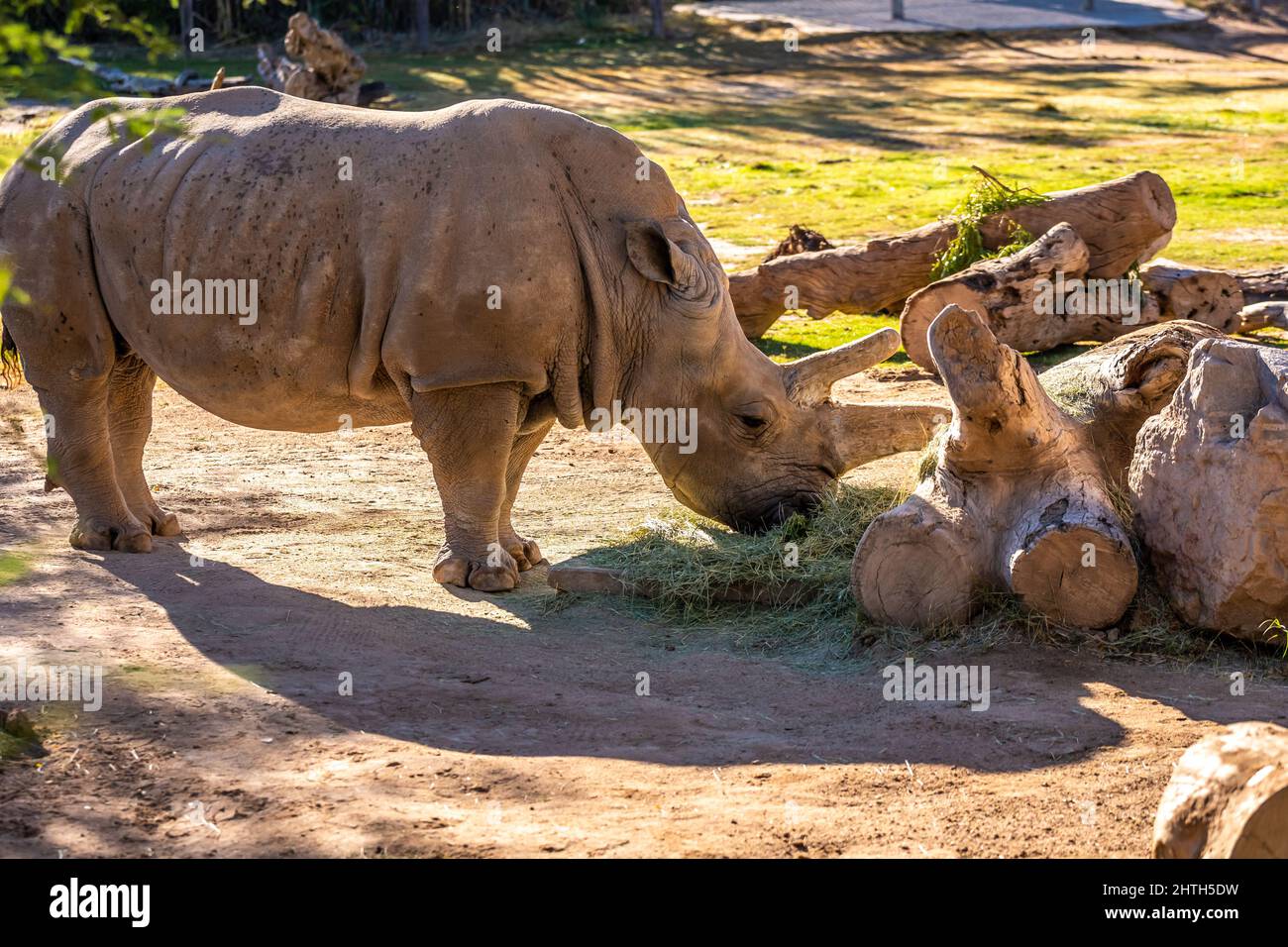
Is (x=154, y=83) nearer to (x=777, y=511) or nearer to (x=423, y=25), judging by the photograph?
(x=423, y=25)

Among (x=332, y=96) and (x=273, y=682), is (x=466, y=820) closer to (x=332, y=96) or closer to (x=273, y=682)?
(x=273, y=682)

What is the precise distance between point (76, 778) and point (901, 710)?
8.78ft

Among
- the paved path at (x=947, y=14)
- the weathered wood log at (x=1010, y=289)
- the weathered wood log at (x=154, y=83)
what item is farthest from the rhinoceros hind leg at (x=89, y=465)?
the paved path at (x=947, y=14)

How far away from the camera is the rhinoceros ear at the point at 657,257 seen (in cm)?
690

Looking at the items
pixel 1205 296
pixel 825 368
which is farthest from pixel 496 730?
pixel 1205 296

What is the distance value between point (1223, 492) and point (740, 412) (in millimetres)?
2174

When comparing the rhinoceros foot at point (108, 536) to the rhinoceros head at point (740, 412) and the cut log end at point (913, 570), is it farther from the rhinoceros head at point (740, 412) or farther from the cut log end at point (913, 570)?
the cut log end at point (913, 570)

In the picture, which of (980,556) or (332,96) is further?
(332,96)

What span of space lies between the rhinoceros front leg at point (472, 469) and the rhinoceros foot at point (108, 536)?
58.1 inches

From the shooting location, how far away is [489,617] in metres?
6.79

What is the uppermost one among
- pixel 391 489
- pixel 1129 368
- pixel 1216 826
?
pixel 1129 368

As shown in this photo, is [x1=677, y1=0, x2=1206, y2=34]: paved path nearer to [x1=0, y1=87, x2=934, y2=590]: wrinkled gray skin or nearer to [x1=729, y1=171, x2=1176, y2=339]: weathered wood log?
[x1=729, y1=171, x2=1176, y2=339]: weathered wood log

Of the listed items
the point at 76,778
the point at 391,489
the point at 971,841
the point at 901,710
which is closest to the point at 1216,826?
the point at 971,841

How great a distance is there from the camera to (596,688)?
5824 mm
